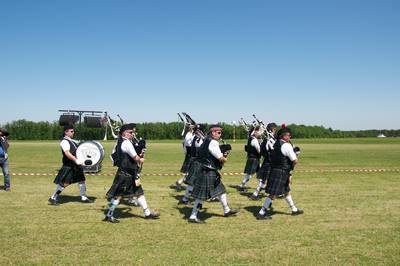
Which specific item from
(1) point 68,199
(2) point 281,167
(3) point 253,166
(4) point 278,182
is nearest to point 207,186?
(4) point 278,182

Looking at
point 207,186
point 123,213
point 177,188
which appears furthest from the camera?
point 177,188

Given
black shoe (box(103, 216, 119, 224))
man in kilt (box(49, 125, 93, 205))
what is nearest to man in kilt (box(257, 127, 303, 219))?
black shoe (box(103, 216, 119, 224))

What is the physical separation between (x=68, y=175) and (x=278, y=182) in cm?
544

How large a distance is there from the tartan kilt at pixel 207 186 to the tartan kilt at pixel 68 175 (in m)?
3.68

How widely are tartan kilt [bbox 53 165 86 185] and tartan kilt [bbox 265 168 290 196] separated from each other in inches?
198

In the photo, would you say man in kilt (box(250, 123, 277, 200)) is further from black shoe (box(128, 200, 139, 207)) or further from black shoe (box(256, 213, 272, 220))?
black shoe (box(128, 200, 139, 207))

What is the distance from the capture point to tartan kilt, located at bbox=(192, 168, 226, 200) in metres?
8.72

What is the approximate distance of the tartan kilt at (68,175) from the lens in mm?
10555

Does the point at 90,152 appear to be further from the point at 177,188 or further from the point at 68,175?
the point at 68,175

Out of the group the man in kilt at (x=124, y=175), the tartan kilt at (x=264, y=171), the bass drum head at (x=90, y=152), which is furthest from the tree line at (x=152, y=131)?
the man in kilt at (x=124, y=175)

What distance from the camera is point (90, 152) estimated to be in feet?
55.4

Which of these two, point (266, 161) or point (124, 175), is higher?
point (266, 161)

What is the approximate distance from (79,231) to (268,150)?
6125 mm

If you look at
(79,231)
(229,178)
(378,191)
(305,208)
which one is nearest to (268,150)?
(305,208)
